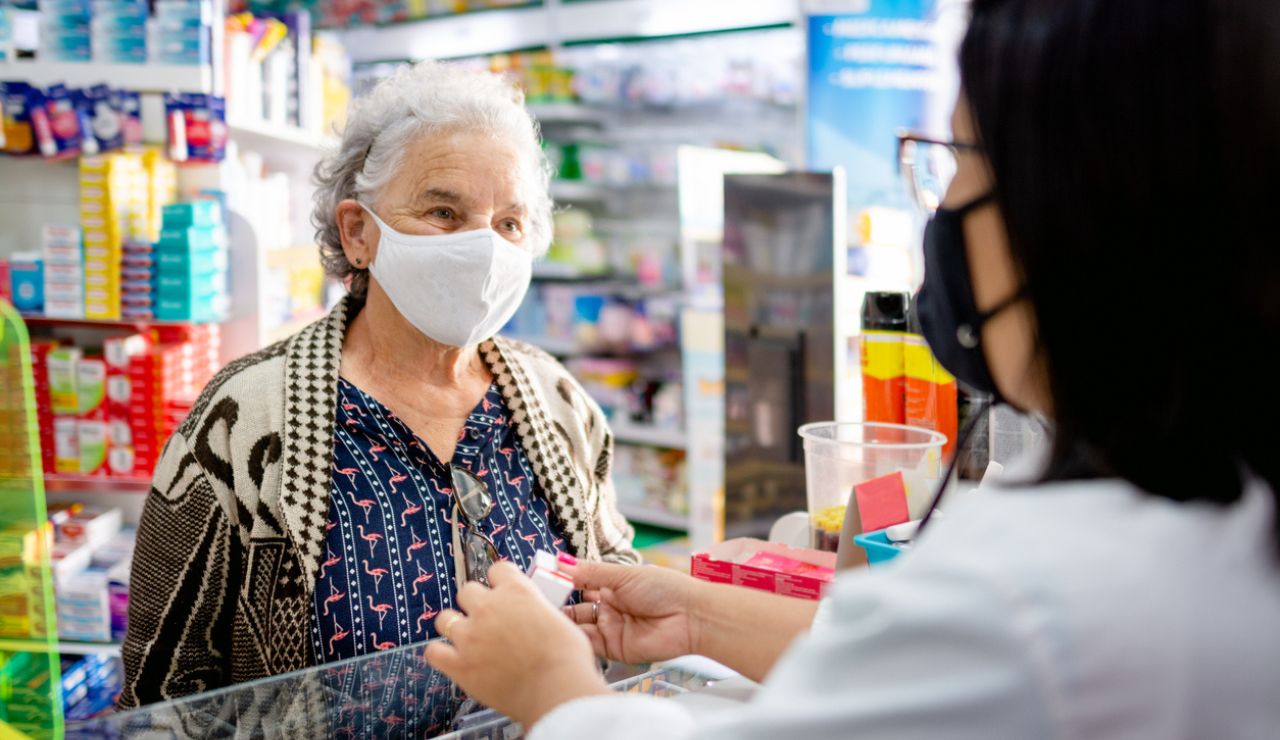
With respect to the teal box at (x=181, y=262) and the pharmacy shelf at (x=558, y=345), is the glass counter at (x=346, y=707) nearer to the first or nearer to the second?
the teal box at (x=181, y=262)

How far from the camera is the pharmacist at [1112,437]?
62cm

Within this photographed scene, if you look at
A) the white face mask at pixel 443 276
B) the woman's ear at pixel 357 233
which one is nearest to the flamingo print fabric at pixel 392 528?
the white face mask at pixel 443 276

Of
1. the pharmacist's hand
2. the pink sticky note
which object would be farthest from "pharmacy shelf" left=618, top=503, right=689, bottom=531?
the pharmacist's hand

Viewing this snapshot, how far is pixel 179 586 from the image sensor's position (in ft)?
6.43

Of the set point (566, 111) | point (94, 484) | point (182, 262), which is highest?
point (566, 111)

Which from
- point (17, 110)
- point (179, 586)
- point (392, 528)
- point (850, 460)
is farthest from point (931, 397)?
point (17, 110)

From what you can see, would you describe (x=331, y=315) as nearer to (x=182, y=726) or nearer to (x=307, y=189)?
(x=182, y=726)

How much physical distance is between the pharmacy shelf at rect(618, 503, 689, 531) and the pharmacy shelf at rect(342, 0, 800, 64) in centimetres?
294

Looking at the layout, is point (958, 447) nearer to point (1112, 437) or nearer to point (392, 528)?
point (1112, 437)

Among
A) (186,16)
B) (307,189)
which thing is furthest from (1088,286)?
(307,189)

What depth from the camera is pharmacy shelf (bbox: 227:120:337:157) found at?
14.4ft

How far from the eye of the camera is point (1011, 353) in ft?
2.89

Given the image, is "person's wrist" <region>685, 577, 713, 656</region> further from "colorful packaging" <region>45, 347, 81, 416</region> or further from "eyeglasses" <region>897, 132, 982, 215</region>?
"colorful packaging" <region>45, 347, 81, 416</region>

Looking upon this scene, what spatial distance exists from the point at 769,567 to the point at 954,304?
90 cm
